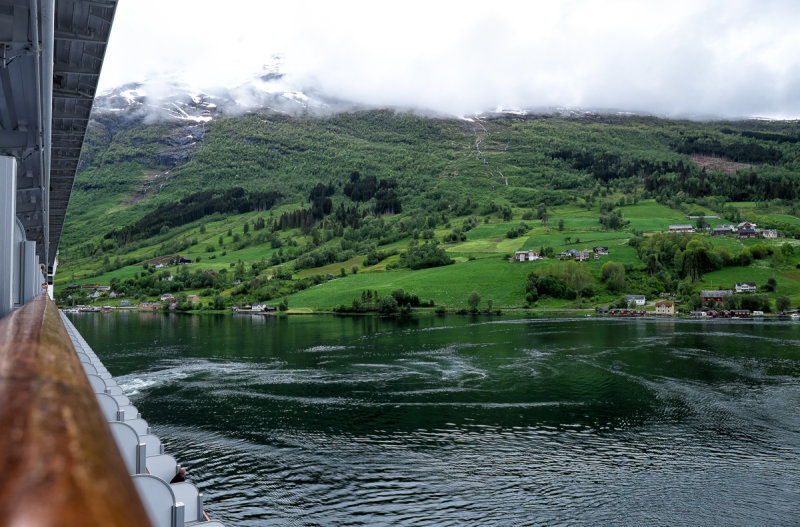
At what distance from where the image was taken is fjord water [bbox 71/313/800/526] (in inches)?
770

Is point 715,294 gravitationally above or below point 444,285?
below

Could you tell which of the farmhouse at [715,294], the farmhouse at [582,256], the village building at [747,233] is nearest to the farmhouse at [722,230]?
the village building at [747,233]

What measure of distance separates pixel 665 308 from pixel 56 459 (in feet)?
320

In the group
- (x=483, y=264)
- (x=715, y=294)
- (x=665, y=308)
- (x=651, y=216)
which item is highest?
(x=651, y=216)

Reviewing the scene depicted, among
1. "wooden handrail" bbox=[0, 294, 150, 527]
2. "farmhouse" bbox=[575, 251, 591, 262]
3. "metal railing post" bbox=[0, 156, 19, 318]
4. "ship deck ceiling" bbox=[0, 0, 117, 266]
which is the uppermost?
"farmhouse" bbox=[575, 251, 591, 262]

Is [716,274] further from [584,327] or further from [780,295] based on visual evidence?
[584,327]

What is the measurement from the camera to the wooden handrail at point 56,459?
538mm

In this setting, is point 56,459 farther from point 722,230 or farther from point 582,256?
point 722,230

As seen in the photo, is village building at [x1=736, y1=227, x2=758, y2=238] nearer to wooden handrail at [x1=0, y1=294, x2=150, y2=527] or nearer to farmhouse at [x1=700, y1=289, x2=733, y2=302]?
farmhouse at [x1=700, y1=289, x2=733, y2=302]

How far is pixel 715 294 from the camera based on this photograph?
298 feet

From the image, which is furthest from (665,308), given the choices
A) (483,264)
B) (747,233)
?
(747,233)

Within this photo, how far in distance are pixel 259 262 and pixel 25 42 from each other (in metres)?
138

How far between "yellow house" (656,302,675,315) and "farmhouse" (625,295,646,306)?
2.88 metres

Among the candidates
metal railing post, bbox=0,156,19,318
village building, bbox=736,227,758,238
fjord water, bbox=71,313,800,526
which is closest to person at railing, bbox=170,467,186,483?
metal railing post, bbox=0,156,19,318
